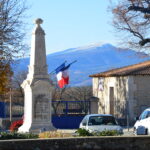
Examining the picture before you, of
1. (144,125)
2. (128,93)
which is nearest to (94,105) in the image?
(128,93)

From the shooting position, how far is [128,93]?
42281mm

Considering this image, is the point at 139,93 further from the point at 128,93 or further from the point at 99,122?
the point at 99,122

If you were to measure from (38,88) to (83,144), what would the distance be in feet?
48.7

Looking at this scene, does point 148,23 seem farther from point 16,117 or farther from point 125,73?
point 16,117

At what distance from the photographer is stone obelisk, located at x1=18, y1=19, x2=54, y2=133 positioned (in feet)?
99.5

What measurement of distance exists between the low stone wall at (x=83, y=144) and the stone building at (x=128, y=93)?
24.1m

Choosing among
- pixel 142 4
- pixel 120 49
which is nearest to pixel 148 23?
pixel 142 4

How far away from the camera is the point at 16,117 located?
40625 millimetres

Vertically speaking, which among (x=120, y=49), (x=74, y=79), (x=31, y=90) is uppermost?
(x=74, y=79)

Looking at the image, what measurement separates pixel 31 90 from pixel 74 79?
147065 millimetres

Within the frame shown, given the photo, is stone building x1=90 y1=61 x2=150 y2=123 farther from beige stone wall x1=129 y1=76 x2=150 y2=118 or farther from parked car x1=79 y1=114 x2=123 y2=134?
parked car x1=79 y1=114 x2=123 y2=134

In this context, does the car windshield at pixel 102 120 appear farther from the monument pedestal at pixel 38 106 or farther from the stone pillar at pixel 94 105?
the stone pillar at pixel 94 105

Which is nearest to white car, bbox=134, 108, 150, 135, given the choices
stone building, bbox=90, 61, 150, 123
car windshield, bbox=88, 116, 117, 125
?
car windshield, bbox=88, 116, 117, 125

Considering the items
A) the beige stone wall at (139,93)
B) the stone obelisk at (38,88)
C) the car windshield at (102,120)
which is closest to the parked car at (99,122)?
the car windshield at (102,120)
